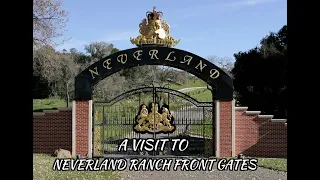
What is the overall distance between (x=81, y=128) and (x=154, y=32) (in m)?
4.27

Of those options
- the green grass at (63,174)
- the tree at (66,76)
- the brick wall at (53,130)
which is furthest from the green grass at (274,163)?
the tree at (66,76)

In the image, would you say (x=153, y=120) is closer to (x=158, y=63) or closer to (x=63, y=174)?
(x=158, y=63)

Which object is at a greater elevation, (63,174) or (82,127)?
(82,127)

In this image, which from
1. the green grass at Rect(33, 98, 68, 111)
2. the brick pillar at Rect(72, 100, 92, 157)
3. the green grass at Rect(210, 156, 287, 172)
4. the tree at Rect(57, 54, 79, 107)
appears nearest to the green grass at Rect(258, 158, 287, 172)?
the green grass at Rect(210, 156, 287, 172)

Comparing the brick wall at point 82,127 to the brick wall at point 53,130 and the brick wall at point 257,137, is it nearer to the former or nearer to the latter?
the brick wall at point 53,130

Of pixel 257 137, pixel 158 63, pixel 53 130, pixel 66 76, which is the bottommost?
pixel 257 137

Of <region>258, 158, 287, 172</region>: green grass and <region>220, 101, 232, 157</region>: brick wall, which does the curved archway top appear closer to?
<region>220, 101, 232, 157</region>: brick wall

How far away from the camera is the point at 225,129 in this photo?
42.3ft

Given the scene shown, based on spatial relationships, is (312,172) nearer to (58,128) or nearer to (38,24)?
(38,24)

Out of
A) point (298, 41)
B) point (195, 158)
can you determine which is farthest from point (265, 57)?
point (298, 41)

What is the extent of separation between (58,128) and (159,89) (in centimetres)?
368

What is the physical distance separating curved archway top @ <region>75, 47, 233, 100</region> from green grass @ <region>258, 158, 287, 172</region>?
2.52 m

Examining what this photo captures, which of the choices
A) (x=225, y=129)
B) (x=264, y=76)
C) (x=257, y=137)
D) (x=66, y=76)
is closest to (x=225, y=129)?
(x=225, y=129)
